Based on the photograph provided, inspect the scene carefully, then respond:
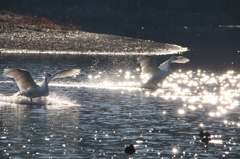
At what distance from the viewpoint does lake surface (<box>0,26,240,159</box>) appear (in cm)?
1606

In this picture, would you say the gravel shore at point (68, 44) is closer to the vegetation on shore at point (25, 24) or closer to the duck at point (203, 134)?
the vegetation on shore at point (25, 24)

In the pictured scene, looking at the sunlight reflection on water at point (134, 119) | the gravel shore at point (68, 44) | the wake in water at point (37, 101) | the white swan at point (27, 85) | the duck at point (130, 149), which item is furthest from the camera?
the gravel shore at point (68, 44)

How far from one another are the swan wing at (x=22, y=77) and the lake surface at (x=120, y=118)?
0.75m

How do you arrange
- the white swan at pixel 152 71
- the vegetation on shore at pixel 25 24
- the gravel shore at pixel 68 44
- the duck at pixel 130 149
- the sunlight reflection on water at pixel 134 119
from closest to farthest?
the duck at pixel 130 149 < the sunlight reflection on water at pixel 134 119 < the white swan at pixel 152 71 < the gravel shore at pixel 68 44 < the vegetation on shore at pixel 25 24

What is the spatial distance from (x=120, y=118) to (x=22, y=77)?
451 cm

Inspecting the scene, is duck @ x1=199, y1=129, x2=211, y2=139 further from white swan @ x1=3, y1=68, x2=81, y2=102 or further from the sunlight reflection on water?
white swan @ x1=3, y1=68, x2=81, y2=102

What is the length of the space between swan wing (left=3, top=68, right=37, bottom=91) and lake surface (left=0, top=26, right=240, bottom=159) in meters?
0.75

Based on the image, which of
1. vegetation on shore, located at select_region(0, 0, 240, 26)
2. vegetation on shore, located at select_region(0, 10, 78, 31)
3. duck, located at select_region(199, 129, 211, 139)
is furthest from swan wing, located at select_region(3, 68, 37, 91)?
vegetation on shore, located at select_region(0, 0, 240, 26)

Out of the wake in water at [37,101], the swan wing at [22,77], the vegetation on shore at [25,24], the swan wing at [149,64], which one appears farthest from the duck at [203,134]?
the vegetation on shore at [25,24]

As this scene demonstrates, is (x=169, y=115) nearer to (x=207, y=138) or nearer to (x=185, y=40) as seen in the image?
(x=207, y=138)

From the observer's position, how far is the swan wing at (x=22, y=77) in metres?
22.4

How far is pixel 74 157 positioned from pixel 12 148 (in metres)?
1.89

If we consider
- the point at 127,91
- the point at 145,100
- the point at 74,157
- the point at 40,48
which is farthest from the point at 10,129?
the point at 40,48

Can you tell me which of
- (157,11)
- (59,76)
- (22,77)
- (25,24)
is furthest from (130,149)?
(157,11)
